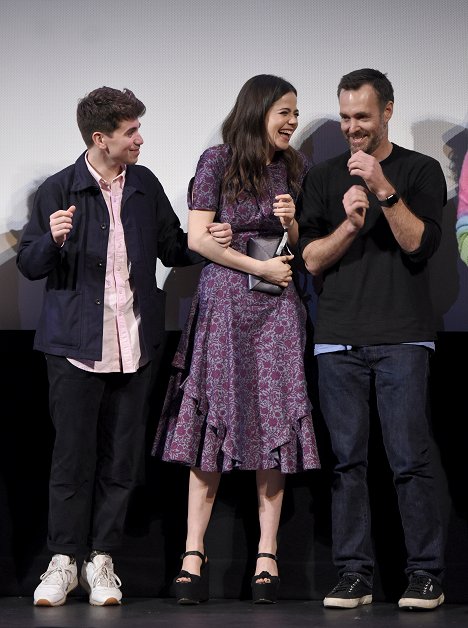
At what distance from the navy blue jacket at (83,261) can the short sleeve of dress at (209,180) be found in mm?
196

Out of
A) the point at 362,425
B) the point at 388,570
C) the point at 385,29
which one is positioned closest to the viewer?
the point at 362,425

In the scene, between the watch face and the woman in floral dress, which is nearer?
the watch face

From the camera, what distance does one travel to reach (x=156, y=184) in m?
3.79

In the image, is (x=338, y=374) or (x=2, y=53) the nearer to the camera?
(x=338, y=374)

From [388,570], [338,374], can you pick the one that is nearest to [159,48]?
[338,374]

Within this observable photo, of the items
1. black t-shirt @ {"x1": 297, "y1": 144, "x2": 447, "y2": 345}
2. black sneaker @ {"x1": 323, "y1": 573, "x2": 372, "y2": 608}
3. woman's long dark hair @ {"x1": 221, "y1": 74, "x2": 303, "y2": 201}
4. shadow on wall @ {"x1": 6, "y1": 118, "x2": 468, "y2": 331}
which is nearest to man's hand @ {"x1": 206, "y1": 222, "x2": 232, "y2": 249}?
woman's long dark hair @ {"x1": 221, "y1": 74, "x2": 303, "y2": 201}

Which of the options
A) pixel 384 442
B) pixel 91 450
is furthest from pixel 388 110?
pixel 91 450

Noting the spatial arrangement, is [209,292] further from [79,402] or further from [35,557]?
[35,557]

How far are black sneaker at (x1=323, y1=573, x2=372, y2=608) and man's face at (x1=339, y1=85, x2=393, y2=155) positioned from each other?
136 cm

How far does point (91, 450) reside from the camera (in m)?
3.54

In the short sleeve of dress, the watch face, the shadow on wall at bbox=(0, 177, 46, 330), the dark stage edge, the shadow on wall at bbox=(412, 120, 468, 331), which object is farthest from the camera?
the shadow on wall at bbox=(0, 177, 46, 330)

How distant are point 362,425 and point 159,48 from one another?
1637 millimetres

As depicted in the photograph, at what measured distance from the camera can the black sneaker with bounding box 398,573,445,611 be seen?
328 cm

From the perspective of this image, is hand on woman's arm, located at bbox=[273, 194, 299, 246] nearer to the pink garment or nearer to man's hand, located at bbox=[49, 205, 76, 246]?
the pink garment
